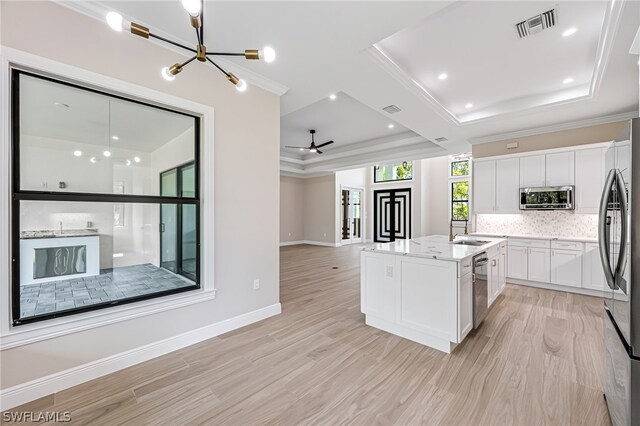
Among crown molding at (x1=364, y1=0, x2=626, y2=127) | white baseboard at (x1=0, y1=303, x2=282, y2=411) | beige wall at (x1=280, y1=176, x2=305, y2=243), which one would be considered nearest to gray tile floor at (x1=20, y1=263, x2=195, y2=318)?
white baseboard at (x1=0, y1=303, x2=282, y2=411)

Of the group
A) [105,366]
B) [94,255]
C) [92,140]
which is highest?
[92,140]

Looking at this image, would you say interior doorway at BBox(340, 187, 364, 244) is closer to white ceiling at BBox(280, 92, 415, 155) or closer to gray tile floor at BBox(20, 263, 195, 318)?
white ceiling at BBox(280, 92, 415, 155)

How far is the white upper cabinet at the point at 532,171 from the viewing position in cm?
472

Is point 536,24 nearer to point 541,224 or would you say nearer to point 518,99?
point 518,99

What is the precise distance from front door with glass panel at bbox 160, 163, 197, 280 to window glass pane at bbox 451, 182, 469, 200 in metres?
8.68

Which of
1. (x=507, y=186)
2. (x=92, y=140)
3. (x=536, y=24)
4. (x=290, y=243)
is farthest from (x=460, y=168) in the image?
(x=92, y=140)

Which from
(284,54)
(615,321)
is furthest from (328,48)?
(615,321)

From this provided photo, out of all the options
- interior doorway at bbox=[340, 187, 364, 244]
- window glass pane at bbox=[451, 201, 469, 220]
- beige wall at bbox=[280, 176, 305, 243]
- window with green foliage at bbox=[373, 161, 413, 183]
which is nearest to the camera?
window glass pane at bbox=[451, 201, 469, 220]

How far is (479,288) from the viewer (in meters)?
2.90

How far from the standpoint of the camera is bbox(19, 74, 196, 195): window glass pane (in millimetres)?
1998

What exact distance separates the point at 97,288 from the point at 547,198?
6.49 meters

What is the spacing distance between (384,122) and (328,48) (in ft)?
11.0

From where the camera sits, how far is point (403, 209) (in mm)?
10281

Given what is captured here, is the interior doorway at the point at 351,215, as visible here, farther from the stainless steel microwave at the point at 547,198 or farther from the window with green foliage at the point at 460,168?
the stainless steel microwave at the point at 547,198
